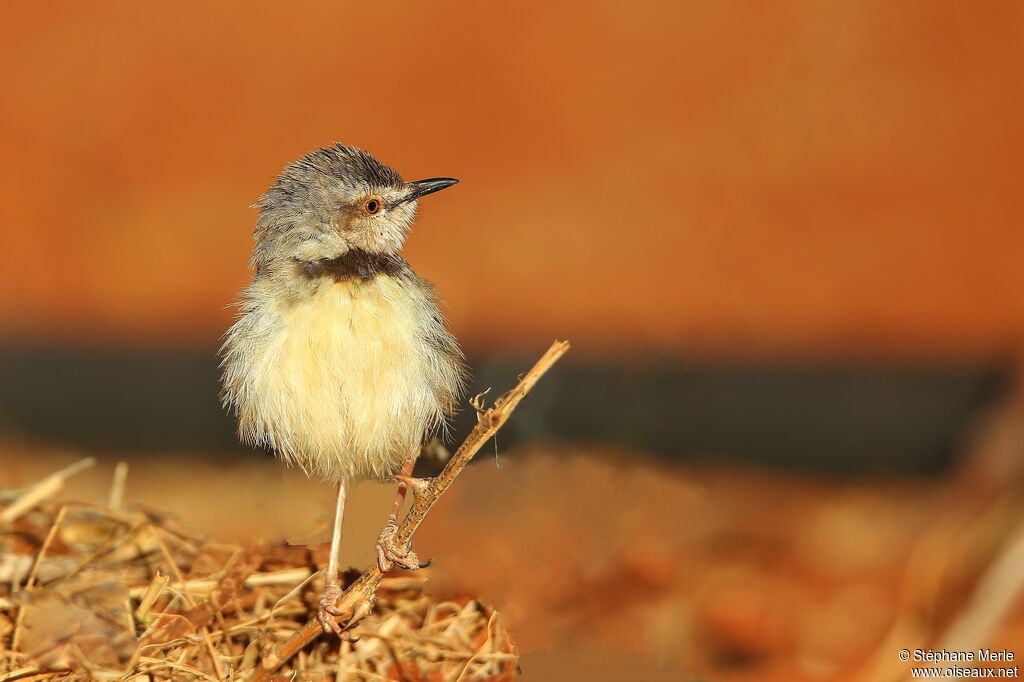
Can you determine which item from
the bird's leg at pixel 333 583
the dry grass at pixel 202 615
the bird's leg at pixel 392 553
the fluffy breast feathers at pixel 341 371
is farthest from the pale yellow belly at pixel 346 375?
the dry grass at pixel 202 615

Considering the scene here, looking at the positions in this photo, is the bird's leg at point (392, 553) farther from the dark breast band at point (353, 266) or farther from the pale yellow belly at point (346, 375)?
the dark breast band at point (353, 266)

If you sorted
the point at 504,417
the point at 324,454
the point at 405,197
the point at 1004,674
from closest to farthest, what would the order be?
the point at 504,417 → the point at 1004,674 → the point at 324,454 → the point at 405,197

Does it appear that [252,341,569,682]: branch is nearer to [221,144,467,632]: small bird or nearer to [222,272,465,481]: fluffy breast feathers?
[221,144,467,632]: small bird

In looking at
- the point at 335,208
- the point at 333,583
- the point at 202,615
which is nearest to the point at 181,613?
the point at 202,615

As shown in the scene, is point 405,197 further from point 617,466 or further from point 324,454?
point 617,466

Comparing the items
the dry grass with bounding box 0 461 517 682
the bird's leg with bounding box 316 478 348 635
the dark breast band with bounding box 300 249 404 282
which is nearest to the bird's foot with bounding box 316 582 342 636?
the bird's leg with bounding box 316 478 348 635

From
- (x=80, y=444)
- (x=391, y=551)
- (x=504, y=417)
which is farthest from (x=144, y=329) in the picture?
(x=504, y=417)
